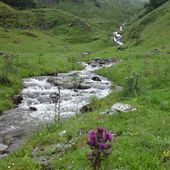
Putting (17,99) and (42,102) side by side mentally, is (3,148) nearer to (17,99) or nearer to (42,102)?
(42,102)

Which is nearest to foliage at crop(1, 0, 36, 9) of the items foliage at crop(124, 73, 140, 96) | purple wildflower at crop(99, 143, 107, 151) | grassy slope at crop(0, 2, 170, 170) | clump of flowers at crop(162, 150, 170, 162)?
foliage at crop(124, 73, 140, 96)

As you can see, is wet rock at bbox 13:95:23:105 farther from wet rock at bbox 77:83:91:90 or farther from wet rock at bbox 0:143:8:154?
wet rock at bbox 0:143:8:154

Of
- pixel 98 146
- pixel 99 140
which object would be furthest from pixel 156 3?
pixel 98 146

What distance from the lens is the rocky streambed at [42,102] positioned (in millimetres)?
22781

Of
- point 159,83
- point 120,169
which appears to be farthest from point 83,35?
point 120,169

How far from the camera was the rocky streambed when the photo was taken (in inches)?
897

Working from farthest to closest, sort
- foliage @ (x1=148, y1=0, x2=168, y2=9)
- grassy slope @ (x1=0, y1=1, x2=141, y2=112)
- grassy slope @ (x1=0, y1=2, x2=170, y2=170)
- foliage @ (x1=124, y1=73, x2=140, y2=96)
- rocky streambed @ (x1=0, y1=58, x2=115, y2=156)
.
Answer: foliage @ (x1=148, y1=0, x2=168, y2=9)
grassy slope @ (x1=0, y1=1, x2=141, y2=112)
foliage @ (x1=124, y1=73, x2=140, y2=96)
rocky streambed @ (x1=0, y1=58, x2=115, y2=156)
grassy slope @ (x1=0, y1=2, x2=170, y2=170)

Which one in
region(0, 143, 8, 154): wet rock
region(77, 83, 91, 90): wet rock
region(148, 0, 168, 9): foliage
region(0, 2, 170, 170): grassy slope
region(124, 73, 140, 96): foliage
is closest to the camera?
region(0, 2, 170, 170): grassy slope

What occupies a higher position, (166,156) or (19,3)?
(19,3)

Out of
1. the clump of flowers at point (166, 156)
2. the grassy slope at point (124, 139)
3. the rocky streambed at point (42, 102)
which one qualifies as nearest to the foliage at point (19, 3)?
the rocky streambed at point (42, 102)

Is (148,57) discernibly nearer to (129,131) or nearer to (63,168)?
Answer: (129,131)

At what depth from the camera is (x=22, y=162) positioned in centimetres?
1443

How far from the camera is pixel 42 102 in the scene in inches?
1292

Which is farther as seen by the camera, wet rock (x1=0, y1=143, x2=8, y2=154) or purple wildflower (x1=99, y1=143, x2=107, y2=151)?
wet rock (x1=0, y1=143, x2=8, y2=154)
